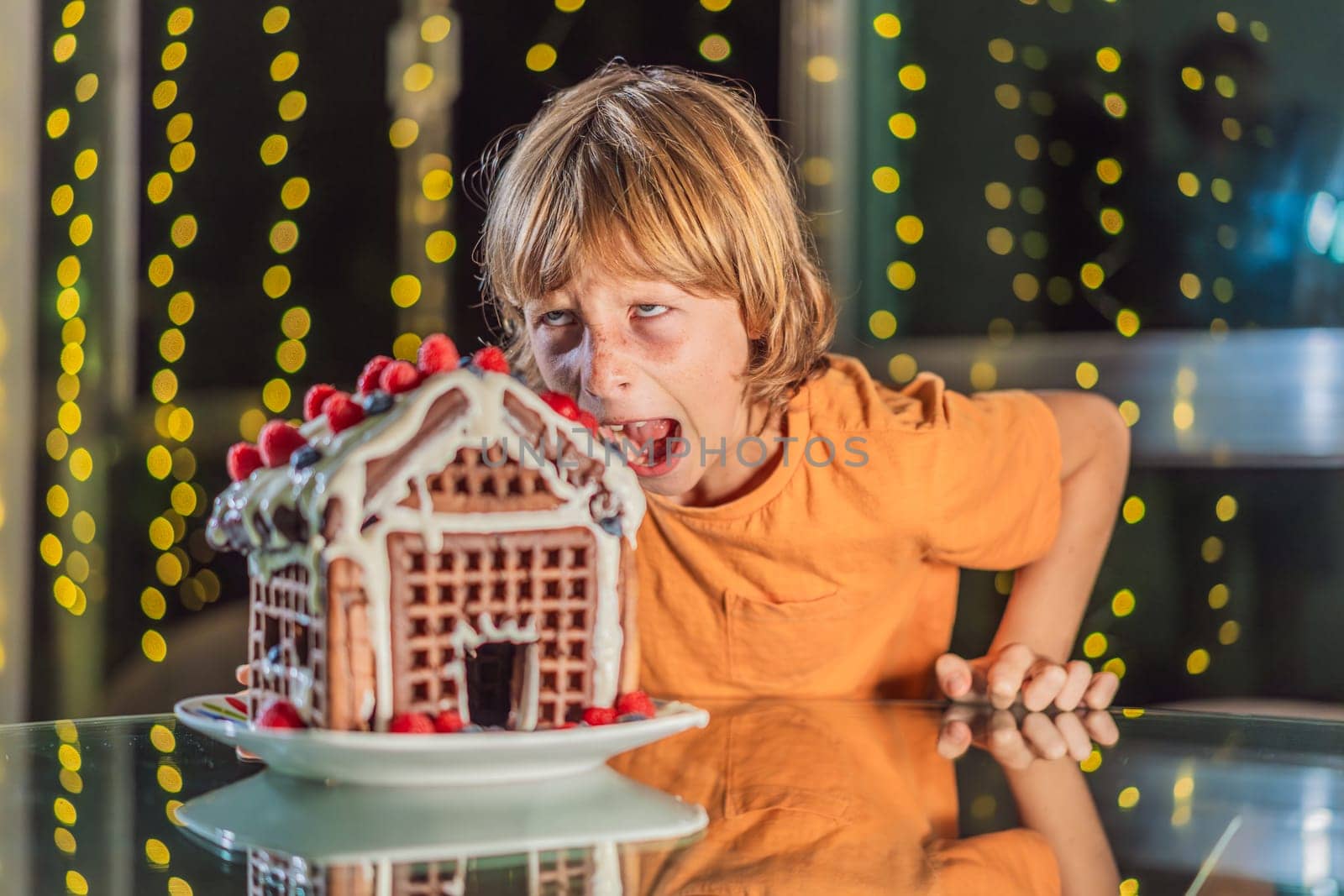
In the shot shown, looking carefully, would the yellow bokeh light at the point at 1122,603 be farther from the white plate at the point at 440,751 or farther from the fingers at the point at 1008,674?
the white plate at the point at 440,751

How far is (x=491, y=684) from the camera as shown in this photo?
32.3 inches

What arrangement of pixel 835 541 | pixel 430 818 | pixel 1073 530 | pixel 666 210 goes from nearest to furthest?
pixel 430 818, pixel 666 210, pixel 835 541, pixel 1073 530

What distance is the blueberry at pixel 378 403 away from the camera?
29.4 inches

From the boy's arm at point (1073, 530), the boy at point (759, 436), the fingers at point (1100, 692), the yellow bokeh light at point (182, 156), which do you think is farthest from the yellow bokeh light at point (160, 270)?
the fingers at point (1100, 692)

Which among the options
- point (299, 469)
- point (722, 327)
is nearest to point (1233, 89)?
point (722, 327)

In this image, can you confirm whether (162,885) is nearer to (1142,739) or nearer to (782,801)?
(782,801)

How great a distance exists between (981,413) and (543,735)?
86 cm

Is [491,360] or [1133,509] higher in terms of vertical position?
[491,360]

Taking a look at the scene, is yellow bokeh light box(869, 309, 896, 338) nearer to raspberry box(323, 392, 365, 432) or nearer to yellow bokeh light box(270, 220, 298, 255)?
yellow bokeh light box(270, 220, 298, 255)

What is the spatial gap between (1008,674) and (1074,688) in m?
0.06

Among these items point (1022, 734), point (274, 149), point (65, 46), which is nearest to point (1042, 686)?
point (1022, 734)

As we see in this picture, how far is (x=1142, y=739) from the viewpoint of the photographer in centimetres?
92

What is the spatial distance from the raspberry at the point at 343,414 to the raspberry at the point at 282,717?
0.50 ft

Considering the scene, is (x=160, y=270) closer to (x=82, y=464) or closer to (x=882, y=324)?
(x=82, y=464)
